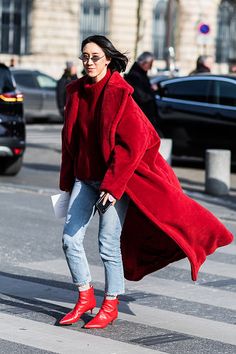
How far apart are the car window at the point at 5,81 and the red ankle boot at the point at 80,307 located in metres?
9.54

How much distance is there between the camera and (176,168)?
63.8 ft

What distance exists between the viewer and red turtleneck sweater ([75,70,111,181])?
23.9 ft

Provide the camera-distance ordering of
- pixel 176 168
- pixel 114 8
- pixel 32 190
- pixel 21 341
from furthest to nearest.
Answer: pixel 114 8
pixel 176 168
pixel 32 190
pixel 21 341

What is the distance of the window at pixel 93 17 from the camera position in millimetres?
50812

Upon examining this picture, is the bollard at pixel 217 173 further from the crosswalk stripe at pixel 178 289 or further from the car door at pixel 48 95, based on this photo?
the car door at pixel 48 95

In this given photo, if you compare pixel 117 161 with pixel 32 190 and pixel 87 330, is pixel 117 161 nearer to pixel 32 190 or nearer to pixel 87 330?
pixel 87 330

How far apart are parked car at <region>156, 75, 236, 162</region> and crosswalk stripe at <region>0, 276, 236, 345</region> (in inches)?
395

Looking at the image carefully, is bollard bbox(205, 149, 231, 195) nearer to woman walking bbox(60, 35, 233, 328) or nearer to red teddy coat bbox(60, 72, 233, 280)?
red teddy coat bbox(60, 72, 233, 280)

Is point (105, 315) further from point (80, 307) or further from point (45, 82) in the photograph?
point (45, 82)

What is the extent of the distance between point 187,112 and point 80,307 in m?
11.9

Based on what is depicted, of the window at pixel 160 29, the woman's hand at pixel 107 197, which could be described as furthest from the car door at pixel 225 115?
the window at pixel 160 29

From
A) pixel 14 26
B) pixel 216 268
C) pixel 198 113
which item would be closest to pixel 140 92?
pixel 198 113

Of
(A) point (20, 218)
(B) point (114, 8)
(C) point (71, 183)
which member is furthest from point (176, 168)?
(B) point (114, 8)

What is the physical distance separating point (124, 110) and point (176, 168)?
40.2 ft
